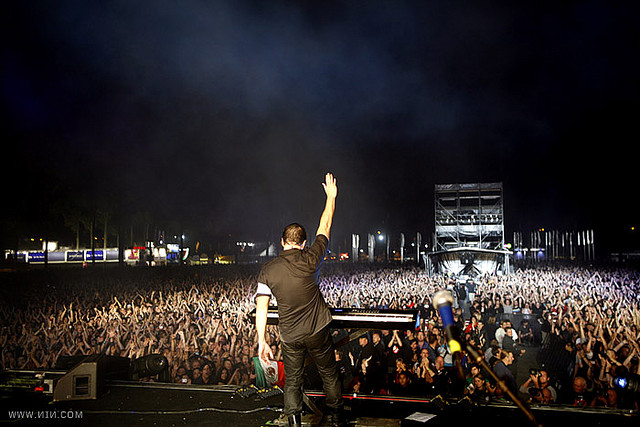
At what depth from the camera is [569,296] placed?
11.9 metres

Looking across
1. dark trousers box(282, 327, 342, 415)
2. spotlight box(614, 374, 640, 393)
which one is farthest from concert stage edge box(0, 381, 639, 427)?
spotlight box(614, 374, 640, 393)

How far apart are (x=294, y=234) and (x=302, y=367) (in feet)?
3.74

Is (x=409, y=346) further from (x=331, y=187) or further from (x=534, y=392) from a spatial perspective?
(x=331, y=187)

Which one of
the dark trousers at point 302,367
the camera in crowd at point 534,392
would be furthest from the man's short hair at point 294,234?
the camera in crowd at point 534,392

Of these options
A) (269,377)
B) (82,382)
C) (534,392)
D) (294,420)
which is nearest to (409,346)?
(534,392)

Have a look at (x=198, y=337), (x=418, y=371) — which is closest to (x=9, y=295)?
(x=198, y=337)

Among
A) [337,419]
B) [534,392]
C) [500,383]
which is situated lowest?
[534,392]

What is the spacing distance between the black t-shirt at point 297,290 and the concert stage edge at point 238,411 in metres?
1.04

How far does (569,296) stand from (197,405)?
11.3 meters

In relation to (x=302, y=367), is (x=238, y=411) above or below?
below

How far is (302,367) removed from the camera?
3582 mm

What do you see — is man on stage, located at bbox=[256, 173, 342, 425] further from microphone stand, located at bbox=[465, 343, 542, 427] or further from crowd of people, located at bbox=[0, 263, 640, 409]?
microphone stand, located at bbox=[465, 343, 542, 427]

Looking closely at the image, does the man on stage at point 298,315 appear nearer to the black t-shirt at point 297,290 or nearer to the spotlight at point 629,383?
the black t-shirt at point 297,290

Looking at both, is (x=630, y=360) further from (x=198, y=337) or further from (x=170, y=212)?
(x=170, y=212)
